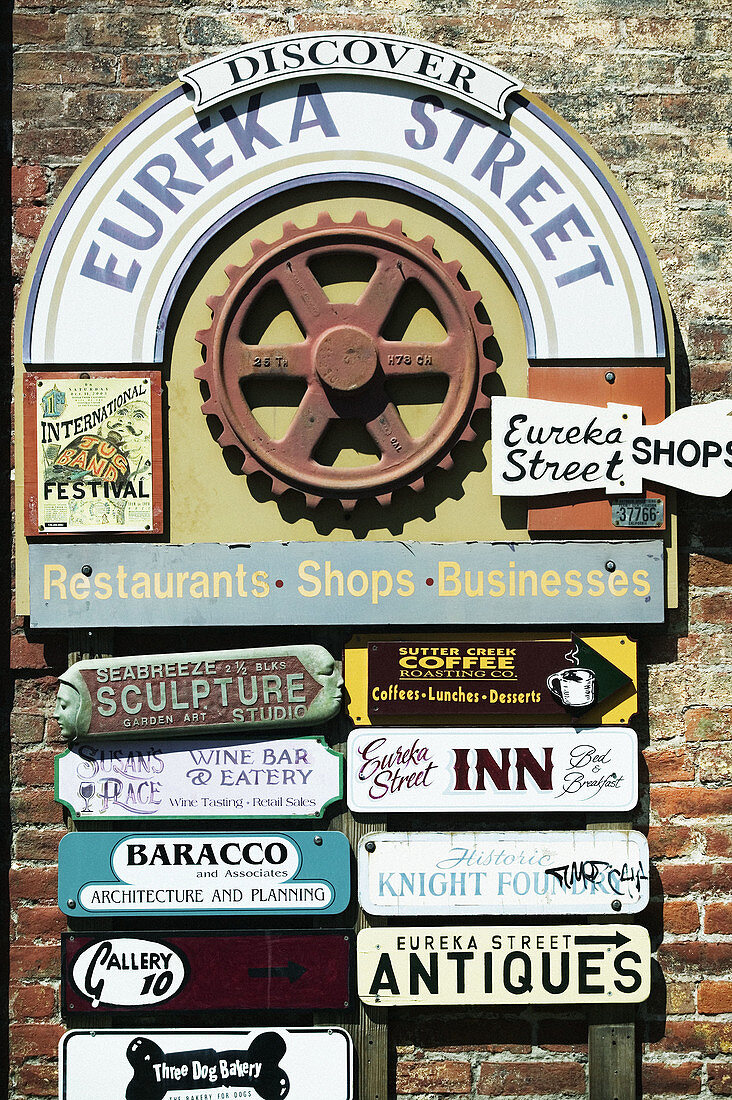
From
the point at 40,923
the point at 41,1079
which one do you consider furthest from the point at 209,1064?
the point at 40,923

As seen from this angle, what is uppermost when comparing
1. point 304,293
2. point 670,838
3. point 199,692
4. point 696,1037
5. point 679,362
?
point 304,293

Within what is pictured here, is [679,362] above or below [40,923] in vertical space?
above

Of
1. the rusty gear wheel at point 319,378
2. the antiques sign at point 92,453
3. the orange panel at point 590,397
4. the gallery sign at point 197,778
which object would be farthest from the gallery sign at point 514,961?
the antiques sign at point 92,453

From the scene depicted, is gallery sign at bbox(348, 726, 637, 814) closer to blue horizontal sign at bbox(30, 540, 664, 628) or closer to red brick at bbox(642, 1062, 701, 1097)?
blue horizontal sign at bbox(30, 540, 664, 628)

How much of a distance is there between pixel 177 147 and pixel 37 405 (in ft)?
2.86

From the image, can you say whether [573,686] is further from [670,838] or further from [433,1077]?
[433,1077]

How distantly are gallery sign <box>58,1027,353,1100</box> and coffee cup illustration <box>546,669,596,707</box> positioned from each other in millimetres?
1178

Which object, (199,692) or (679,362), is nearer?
(199,692)

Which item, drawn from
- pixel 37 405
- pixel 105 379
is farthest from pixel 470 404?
pixel 37 405

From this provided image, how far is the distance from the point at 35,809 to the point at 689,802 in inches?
77.7

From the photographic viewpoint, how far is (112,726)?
2922 millimetres

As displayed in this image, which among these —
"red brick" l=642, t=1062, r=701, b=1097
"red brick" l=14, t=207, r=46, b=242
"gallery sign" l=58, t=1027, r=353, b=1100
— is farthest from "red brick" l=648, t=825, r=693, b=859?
"red brick" l=14, t=207, r=46, b=242

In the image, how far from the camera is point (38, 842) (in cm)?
301

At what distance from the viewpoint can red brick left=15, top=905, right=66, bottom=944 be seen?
299cm
